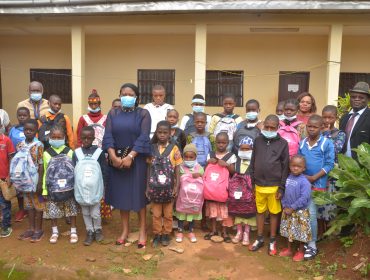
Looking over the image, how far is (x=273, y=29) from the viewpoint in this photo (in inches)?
331

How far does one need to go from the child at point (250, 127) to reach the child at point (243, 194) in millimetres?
94

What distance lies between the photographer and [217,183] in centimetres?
424

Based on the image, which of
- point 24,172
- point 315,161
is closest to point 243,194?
point 315,161

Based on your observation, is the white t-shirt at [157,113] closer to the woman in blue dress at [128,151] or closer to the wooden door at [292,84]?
the woman in blue dress at [128,151]

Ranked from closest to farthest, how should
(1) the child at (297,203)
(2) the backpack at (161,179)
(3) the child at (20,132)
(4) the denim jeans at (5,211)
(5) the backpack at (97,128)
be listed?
(1) the child at (297,203)
(2) the backpack at (161,179)
(4) the denim jeans at (5,211)
(3) the child at (20,132)
(5) the backpack at (97,128)

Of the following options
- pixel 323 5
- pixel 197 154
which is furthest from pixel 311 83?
pixel 197 154

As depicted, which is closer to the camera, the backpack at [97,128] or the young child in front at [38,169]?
the young child in front at [38,169]

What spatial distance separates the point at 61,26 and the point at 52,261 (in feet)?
21.0

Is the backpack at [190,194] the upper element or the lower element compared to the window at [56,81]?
lower

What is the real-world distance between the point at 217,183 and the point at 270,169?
0.69m

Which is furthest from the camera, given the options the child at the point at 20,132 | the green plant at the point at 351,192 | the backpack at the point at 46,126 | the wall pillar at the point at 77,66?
the wall pillar at the point at 77,66

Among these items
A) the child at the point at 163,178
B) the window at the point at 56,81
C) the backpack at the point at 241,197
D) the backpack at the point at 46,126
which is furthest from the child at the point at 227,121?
the window at the point at 56,81

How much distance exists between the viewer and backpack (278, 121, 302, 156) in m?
4.12

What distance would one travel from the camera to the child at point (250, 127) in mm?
4355
